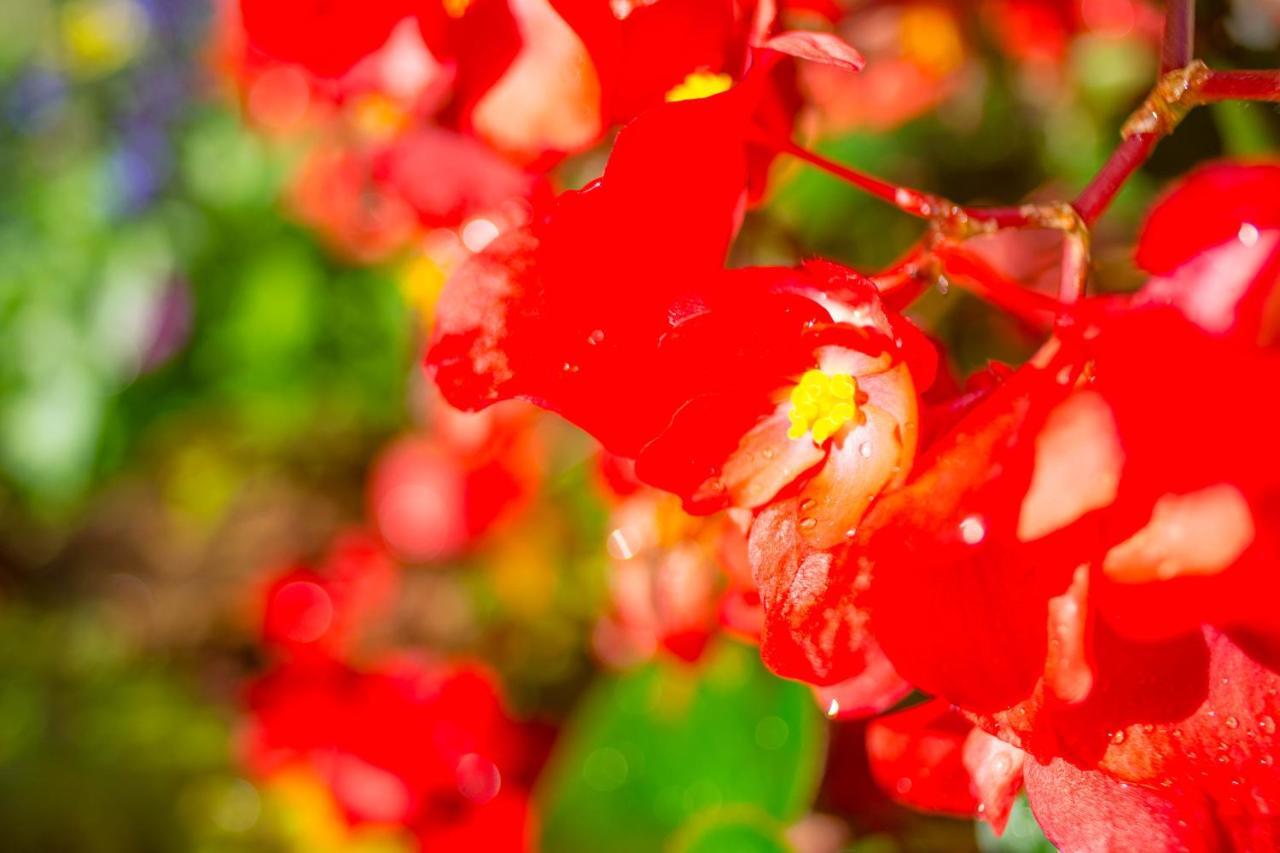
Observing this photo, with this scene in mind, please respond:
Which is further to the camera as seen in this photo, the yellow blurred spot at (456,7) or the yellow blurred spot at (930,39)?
the yellow blurred spot at (930,39)

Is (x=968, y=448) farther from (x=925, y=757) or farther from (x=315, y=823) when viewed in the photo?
(x=315, y=823)

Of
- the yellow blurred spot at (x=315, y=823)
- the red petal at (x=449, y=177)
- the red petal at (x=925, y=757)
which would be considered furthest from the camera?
the yellow blurred spot at (x=315, y=823)

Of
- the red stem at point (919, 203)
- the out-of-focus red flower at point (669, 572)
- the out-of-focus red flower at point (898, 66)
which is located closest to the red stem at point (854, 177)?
the red stem at point (919, 203)

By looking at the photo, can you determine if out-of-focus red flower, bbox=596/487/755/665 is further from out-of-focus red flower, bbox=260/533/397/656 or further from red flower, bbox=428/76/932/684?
out-of-focus red flower, bbox=260/533/397/656

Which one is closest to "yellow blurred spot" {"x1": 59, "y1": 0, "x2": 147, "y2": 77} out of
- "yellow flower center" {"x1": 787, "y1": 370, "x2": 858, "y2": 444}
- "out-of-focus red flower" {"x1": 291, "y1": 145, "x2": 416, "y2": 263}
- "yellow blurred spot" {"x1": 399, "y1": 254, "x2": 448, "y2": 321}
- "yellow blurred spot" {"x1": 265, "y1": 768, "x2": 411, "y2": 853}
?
"out-of-focus red flower" {"x1": 291, "y1": 145, "x2": 416, "y2": 263}

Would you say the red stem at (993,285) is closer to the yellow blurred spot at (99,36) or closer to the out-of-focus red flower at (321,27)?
the out-of-focus red flower at (321,27)

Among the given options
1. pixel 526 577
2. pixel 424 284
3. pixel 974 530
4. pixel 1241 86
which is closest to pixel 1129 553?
pixel 974 530
